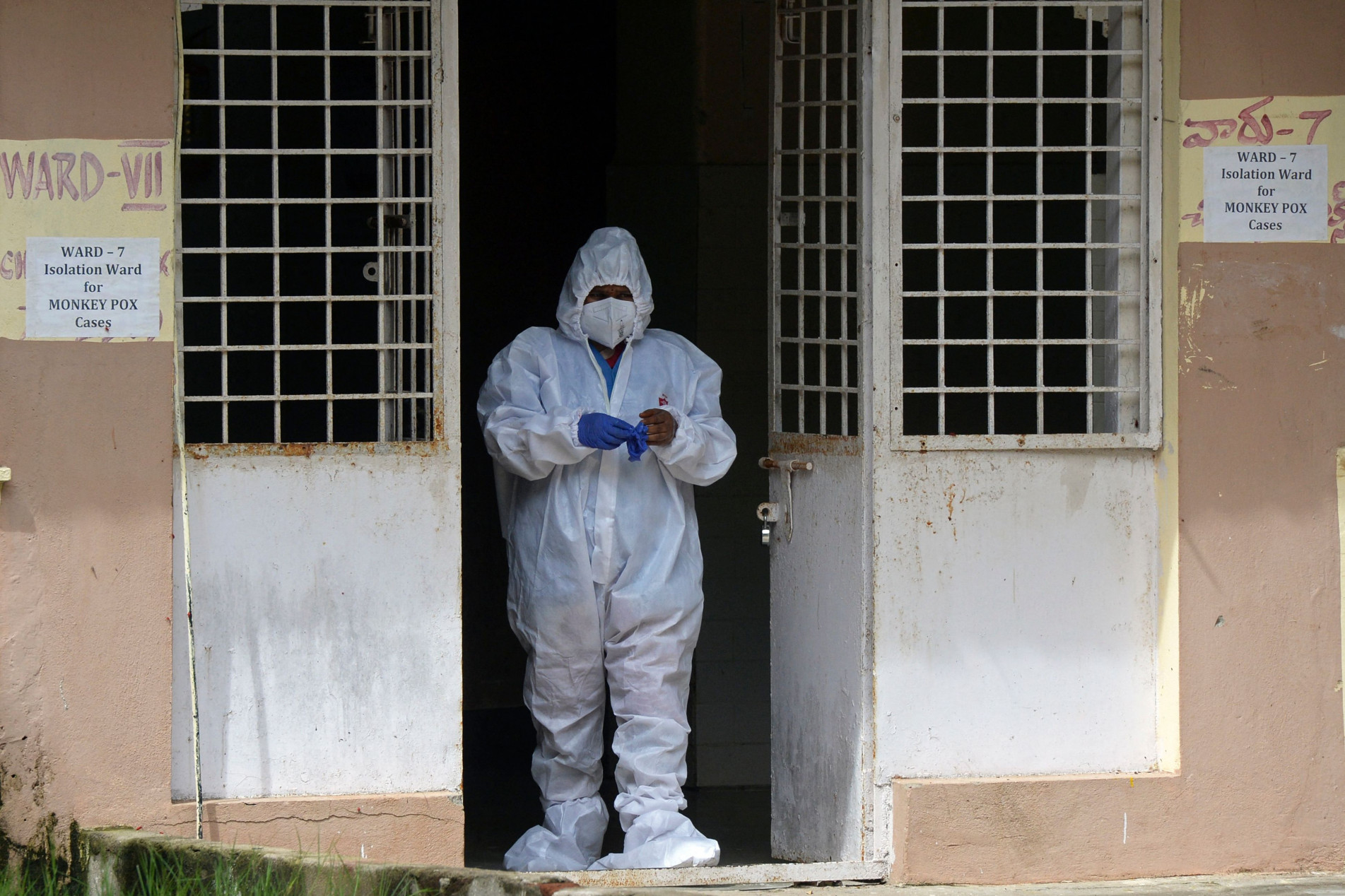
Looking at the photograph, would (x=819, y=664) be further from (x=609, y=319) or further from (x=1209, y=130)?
(x=1209, y=130)

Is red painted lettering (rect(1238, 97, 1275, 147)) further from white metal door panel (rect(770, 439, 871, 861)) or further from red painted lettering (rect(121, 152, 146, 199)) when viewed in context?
red painted lettering (rect(121, 152, 146, 199))

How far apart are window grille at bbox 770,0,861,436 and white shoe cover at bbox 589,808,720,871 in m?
1.22

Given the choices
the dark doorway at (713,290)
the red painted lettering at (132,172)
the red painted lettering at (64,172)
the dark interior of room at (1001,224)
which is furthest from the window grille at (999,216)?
the red painted lettering at (64,172)

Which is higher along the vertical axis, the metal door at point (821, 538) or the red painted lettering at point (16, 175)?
the red painted lettering at point (16, 175)

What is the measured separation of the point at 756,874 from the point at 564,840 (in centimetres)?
64

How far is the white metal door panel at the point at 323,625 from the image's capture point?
12.9 feet

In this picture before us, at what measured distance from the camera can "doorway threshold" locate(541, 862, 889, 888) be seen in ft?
13.4

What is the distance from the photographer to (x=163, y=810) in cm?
385

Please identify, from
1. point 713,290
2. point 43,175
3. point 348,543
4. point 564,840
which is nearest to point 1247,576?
point 564,840

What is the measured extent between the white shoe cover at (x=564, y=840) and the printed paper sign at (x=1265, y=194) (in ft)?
8.12

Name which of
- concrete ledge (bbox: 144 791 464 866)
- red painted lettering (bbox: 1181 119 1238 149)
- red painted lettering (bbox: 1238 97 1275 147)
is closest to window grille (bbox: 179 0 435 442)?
concrete ledge (bbox: 144 791 464 866)

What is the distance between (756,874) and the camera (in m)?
4.11

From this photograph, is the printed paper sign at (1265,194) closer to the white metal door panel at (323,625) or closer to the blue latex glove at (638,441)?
the blue latex glove at (638,441)

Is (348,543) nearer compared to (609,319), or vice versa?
(348,543)
